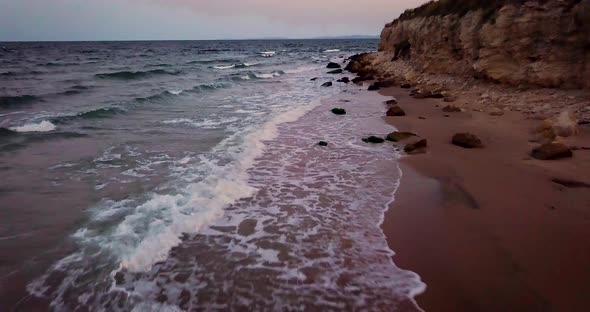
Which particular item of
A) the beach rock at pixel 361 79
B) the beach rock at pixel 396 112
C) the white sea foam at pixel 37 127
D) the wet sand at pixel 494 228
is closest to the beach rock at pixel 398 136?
the wet sand at pixel 494 228

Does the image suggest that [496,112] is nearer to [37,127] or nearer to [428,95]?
[428,95]

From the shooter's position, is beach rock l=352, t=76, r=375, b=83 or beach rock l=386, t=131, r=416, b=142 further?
beach rock l=352, t=76, r=375, b=83

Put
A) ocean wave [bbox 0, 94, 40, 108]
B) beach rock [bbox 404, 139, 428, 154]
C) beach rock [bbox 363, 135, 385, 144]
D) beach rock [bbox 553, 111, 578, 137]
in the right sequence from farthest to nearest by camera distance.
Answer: ocean wave [bbox 0, 94, 40, 108] < beach rock [bbox 363, 135, 385, 144] < beach rock [bbox 404, 139, 428, 154] < beach rock [bbox 553, 111, 578, 137]

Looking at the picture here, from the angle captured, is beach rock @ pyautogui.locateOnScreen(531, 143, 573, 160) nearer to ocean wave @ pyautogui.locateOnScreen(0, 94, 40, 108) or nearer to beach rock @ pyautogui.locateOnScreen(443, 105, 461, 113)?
beach rock @ pyautogui.locateOnScreen(443, 105, 461, 113)

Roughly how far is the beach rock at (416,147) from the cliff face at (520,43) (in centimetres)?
570

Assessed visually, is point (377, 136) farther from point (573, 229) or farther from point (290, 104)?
point (290, 104)

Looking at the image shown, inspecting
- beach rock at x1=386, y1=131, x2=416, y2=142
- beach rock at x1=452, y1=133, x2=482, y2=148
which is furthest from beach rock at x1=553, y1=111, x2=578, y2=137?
beach rock at x1=386, y1=131, x2=416, y2=142

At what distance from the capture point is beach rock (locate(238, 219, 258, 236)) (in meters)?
5.67

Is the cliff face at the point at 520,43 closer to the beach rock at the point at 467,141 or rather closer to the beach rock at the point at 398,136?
the beach rock at the point at 467,141

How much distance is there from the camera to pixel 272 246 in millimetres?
5258

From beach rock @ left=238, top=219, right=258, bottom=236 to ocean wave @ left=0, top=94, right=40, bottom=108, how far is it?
16486 millimetres

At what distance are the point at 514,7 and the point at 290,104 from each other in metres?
9.71

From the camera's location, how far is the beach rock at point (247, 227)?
5668mm

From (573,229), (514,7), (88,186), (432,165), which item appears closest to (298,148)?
(432,165)
